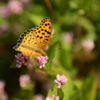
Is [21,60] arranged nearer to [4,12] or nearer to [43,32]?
[43,32]

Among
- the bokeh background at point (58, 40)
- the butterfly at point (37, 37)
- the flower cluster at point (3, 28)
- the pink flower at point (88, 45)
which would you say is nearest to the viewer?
the butterfly at point (37, 37)

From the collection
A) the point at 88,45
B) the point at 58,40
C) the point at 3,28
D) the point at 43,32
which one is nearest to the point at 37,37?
the point at 43,32

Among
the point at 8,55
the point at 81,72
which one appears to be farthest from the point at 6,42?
the point at 81,72

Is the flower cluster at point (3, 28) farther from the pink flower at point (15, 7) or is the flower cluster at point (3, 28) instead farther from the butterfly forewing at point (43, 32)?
the butterfly forewing at point (43, 32)

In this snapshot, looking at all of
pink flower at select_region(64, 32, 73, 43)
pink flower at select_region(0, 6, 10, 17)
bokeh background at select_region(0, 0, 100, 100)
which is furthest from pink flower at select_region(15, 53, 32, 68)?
pink flower at select_region(0, 6, 10, 17)

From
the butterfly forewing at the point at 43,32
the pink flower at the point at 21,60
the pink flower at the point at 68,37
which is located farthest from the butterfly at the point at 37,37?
the pink flower at the point at 68,37

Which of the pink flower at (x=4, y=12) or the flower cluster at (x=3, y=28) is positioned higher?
the pink flower at (x=4, y=12)

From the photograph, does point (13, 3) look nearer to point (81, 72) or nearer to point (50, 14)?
point (50, 14)

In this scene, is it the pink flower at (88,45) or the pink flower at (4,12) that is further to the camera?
the pink flower at (4,12)
